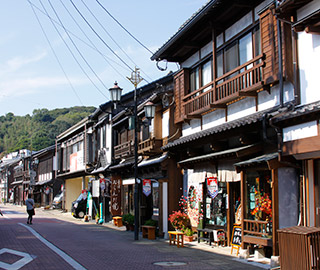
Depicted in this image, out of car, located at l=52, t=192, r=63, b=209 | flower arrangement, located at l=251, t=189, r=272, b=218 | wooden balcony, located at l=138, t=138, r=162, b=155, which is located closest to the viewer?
flower arrangement, located at l=251, t=189, r=272, b=218

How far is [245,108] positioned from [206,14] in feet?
12.7

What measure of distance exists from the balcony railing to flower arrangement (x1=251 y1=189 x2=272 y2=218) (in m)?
3.26

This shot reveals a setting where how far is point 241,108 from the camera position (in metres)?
14.7

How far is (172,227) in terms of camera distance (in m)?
19.8

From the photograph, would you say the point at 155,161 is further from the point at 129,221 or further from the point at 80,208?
the point at 80,208

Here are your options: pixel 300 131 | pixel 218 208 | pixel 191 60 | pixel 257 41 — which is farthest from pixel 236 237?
pixel 191 60

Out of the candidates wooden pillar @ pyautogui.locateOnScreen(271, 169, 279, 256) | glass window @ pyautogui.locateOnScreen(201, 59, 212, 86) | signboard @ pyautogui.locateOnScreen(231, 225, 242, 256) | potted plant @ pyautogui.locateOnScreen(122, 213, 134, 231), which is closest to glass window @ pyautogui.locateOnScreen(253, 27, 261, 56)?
glass window @ pyautogui.locateOnScreen(201, 59, 212, 86)

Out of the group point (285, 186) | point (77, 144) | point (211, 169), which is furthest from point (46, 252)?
point (77, 144)

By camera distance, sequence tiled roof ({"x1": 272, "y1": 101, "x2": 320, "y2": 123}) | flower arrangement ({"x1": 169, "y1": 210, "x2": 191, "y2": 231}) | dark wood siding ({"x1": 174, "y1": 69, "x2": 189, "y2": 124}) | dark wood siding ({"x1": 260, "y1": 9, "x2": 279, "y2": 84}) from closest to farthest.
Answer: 1. tiled roof ({"x1": 272, "y1": 101, "x2": 320, "y2": 123})
2. dark wood siding ({"x1": 260, "y1": 9, "x2": 279, "y2": 84})
3. flower arrangement ({"x1": 169, "y1": 210, "x2": 191, "y2": 231})
4. dark wood siding ({"x1": 174, "y1": 69, "x2": 189, "y2": 124})

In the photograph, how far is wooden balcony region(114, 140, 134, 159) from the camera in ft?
87.0

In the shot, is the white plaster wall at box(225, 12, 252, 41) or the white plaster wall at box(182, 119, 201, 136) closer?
the white plaster wall at box(225, 12, 252, 41)

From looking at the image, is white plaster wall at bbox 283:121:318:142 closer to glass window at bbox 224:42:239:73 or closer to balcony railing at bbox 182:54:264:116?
balcony railing at bbox 182:54:264:116

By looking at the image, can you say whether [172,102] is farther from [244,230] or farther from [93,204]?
[93,204]

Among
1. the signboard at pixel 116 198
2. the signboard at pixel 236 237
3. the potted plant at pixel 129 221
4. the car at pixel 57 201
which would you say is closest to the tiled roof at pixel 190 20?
the signboard at pixel 236 237
